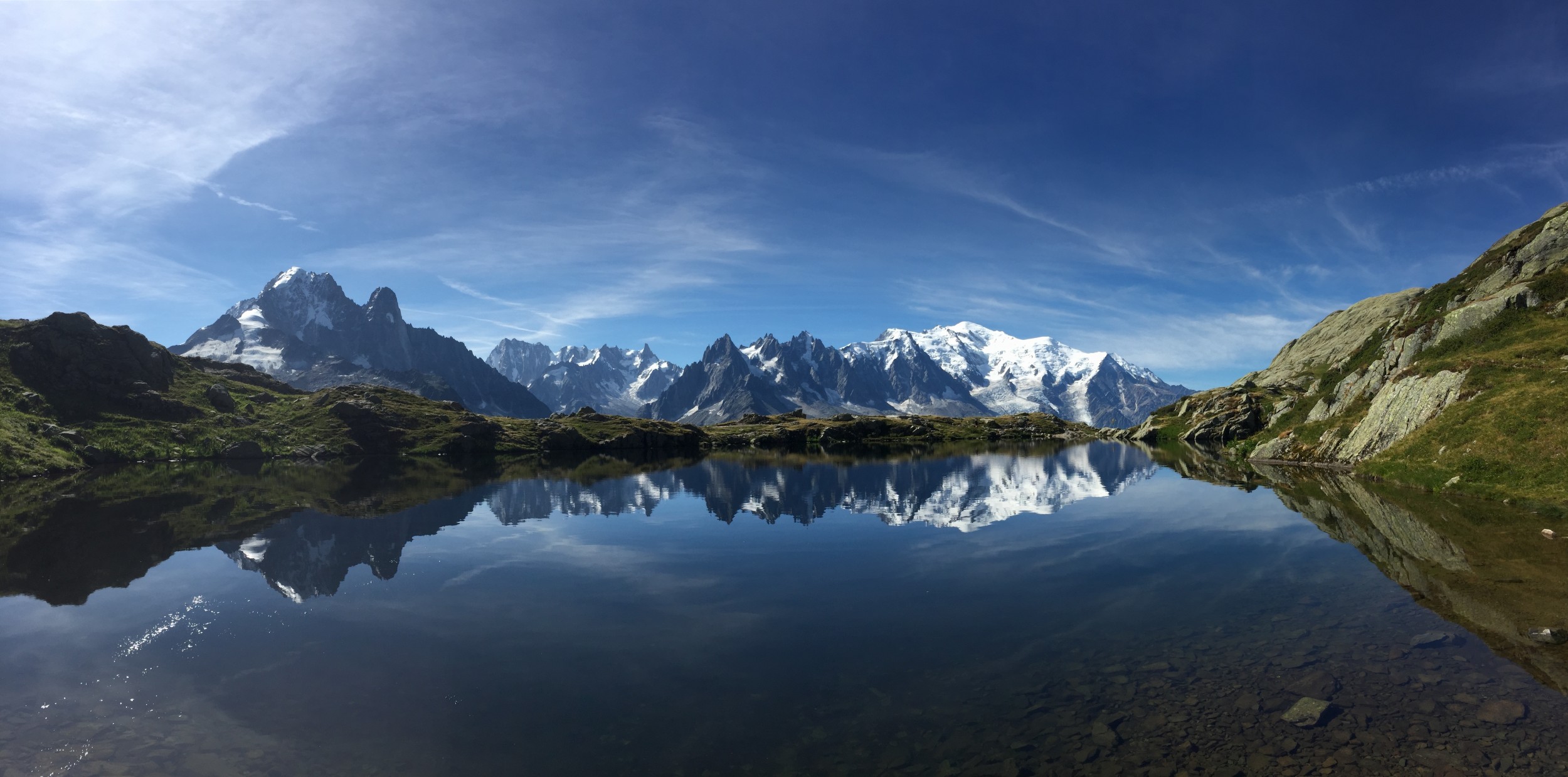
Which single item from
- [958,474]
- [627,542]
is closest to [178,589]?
[627,542]

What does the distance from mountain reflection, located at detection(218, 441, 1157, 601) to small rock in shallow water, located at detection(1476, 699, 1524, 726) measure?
38.0 metres

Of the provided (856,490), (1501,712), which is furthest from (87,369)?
(1501,712)

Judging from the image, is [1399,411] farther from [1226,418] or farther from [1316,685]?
[1226,418]

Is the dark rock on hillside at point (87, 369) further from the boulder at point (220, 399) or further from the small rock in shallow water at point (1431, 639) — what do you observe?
the small rock in shallow water at point (1431, 639)

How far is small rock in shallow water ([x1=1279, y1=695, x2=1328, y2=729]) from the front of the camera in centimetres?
1764

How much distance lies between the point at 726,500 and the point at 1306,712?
6406 cm

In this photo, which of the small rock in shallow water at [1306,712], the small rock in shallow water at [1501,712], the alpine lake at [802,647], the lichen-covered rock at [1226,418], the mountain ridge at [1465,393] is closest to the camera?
the small rock in shallow water at [1501,712]

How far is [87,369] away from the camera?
151750mm

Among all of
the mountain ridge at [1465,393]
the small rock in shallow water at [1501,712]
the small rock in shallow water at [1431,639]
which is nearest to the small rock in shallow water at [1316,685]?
the small rock in shallow water at [1501,712]

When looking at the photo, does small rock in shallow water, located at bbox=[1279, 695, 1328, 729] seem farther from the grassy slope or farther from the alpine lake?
the grassy slope

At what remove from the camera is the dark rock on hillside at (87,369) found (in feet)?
468

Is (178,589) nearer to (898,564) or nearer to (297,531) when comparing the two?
(297,531)

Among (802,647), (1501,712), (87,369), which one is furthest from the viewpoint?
(87,369)

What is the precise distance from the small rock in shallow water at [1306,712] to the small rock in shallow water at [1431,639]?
24.8 ft
